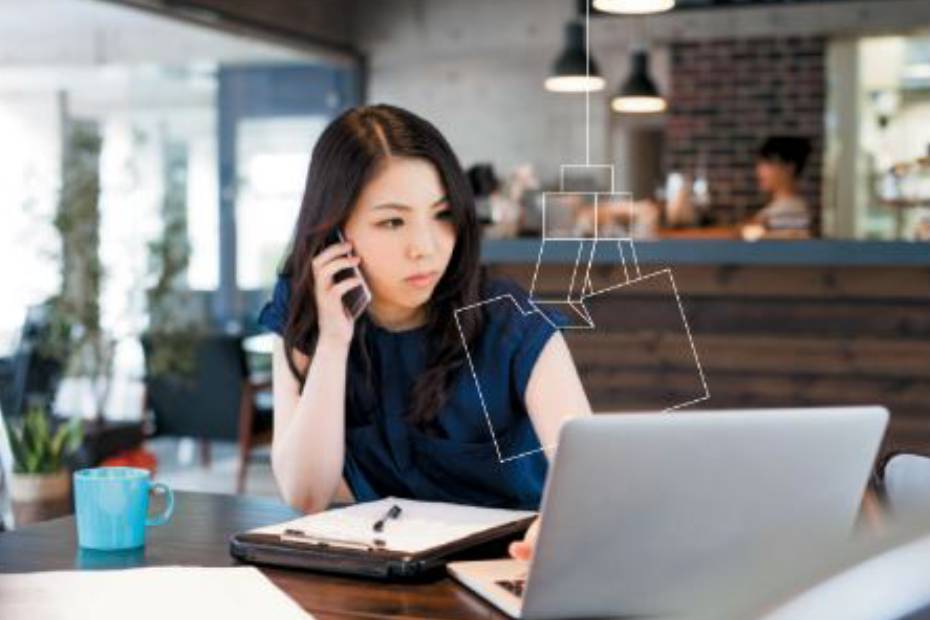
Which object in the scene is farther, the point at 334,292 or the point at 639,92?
the point at 639,92

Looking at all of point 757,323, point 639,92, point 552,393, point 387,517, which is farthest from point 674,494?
point 639,92

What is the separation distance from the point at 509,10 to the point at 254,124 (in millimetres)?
1980

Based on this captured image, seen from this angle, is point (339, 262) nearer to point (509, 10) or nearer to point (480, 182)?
point (480, 182)

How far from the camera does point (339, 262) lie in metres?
2.05

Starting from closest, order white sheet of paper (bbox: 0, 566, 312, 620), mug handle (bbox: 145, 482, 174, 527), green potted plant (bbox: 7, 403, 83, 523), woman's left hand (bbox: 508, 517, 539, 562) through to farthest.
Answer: white sheet of paper (bbox: 0, 566, 312, 620) < woman's left hand (bbox: 508, 517, 539, 562) < mug handle (bbox: 145, 482, 174, 527) < green potted plant (bbox: 7, 403, 83, 523)

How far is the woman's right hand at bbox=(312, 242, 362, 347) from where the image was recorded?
6.71 ft

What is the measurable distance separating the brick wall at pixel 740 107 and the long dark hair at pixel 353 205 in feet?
21.9

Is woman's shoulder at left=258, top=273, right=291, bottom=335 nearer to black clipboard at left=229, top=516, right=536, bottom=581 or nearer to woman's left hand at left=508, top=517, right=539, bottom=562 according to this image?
black clipboard at left=229, top=516, right=536, bottom=581

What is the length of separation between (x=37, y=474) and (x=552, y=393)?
2766mm

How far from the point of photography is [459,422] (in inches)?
81.7

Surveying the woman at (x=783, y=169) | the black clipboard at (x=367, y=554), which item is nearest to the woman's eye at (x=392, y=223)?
the black clipboard at (x=367, y=554)

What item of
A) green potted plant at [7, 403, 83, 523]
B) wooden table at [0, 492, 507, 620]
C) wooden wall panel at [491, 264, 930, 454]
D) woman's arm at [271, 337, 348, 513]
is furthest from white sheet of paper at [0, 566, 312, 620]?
wooden wall panel at [491, 264, 930, 454]

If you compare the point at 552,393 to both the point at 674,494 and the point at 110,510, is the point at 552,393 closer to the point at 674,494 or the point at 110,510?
the point at 110,510

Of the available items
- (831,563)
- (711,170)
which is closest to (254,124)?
(711,170)
